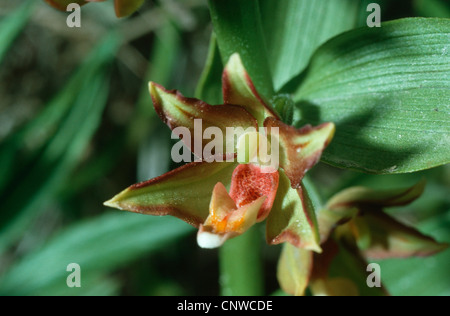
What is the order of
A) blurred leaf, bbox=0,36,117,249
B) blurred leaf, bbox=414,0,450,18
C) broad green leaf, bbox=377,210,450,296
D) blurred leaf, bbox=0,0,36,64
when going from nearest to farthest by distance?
broad green leaf, bbox=377,210,450,296 < blurred leaf, bbox=414,0,450,18 < blurred leaf, bbox=0,36,117,249 < blurred leaf, bbox=0,0,36,64

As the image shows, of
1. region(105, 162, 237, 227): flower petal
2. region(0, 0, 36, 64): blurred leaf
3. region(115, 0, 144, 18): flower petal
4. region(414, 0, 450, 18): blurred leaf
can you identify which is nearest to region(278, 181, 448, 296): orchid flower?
region(105, 162, 237, 227): flower petal

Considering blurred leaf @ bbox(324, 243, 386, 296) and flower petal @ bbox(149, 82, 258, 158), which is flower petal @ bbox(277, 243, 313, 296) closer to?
blurred leaf @ bbox(324, 243, 386, 296)

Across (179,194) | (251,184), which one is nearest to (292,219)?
(251,184)

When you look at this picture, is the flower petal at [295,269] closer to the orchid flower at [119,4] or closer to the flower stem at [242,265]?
the flower stem at [242,265]

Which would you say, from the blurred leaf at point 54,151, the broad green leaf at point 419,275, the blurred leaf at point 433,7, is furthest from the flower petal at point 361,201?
the blurred leaf at point 54,151
